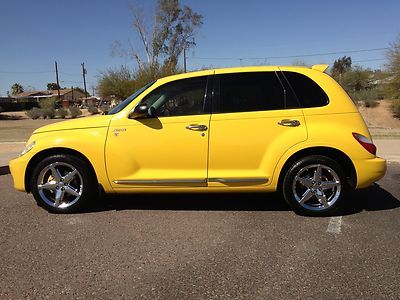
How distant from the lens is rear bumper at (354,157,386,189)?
524 centimetres

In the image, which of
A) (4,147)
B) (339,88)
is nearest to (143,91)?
(339,88)

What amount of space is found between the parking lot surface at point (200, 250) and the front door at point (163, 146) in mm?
499

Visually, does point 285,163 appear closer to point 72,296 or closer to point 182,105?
point 182,105

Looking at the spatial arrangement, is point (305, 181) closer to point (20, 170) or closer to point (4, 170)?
point (20, 170)

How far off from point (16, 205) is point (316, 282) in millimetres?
4384

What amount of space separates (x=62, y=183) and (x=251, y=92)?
8.68 feet

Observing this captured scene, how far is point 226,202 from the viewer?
6.13 metres

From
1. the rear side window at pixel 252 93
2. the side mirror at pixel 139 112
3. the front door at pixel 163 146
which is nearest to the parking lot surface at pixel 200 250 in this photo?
the front door at pixel 163 146

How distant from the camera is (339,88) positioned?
544 cm

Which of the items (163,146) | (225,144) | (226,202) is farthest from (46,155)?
(226,202)

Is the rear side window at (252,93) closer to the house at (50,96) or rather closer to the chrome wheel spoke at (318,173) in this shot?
the chrome wheel spoke at (318,173)

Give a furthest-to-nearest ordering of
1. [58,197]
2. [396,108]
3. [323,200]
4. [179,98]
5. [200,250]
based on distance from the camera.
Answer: [396,108] → [58,197] → [179,98] → [323,200] → [200,250]

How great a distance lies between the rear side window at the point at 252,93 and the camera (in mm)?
5352

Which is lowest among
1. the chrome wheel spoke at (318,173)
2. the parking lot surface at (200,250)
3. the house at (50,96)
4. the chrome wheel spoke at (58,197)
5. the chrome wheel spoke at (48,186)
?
the house at (50,96)
